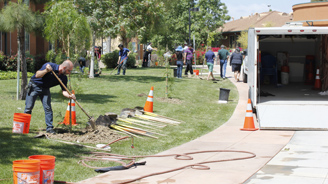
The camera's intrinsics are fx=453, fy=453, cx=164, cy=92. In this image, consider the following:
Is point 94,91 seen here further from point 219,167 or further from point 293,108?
point 219,167

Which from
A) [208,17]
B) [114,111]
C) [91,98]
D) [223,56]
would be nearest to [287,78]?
[223,56]

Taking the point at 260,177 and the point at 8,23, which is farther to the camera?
the point at 8,23

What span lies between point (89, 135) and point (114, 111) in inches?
147

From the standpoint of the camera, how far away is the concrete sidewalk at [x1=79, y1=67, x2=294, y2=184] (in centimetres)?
696

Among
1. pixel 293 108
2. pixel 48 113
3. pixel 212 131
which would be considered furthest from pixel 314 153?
pixel 48 113

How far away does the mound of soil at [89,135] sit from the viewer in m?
9.32

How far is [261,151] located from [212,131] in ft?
8.59

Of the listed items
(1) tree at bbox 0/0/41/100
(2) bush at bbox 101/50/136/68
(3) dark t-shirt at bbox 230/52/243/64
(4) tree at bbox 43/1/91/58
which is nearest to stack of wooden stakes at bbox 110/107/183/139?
(4) tree at bbox 43/1/91/58

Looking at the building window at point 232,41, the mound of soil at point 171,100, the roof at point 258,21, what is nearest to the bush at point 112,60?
the mound of soil at point 171,100

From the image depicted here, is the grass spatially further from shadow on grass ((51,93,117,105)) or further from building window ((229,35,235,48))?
building window ((229,35,235,48))

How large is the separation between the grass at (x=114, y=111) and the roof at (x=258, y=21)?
36.3 m

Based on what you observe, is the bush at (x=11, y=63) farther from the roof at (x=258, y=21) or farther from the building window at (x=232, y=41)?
the building window at (x=232, y=41)

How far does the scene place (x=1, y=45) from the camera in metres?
26.0

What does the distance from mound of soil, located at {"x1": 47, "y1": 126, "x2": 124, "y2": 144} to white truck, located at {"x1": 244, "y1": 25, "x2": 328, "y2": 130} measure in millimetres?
4220
